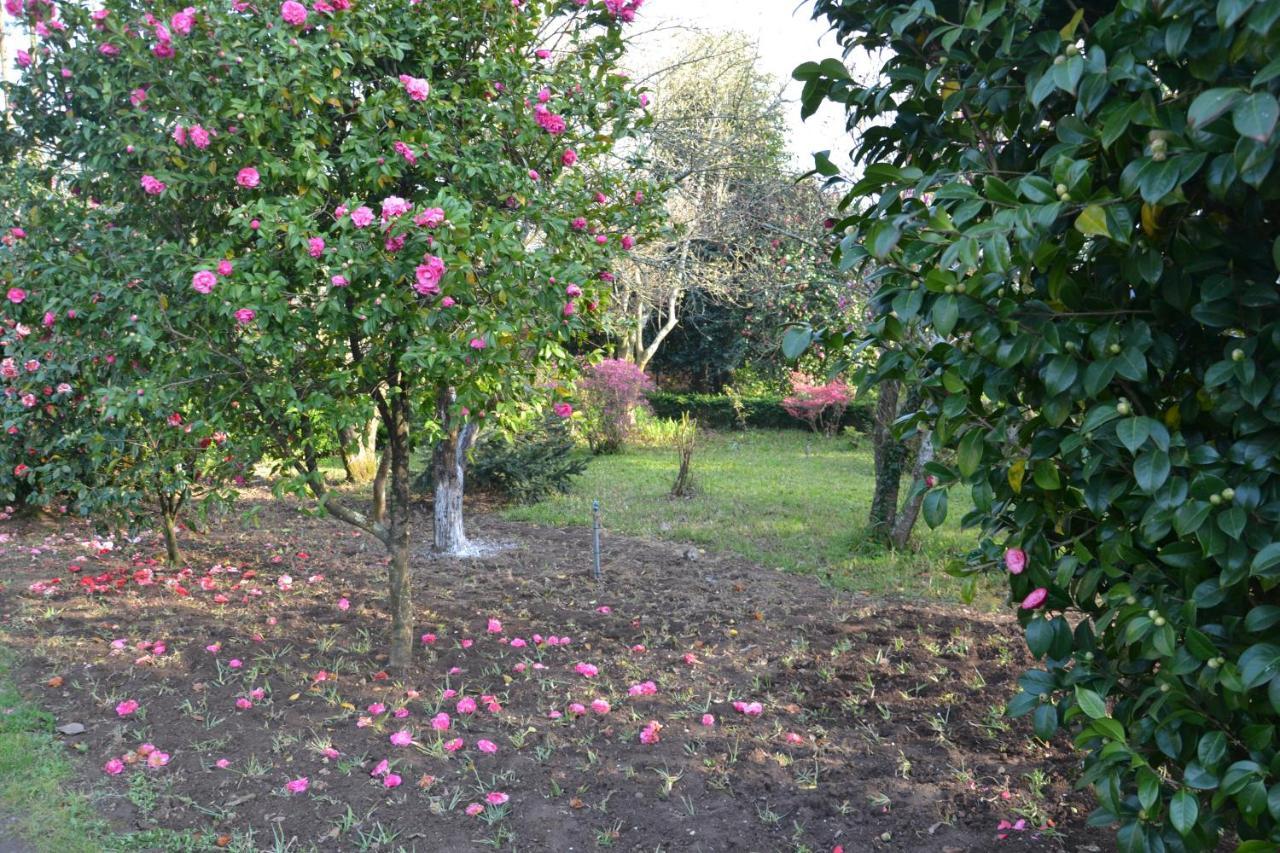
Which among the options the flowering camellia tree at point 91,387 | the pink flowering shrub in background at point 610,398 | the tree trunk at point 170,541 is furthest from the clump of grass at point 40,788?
the pink flowering shrub in background at point 610,398

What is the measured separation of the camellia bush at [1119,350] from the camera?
1410mm

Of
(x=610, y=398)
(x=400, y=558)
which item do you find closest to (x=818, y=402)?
(x=610, y=398)

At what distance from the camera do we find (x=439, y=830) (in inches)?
119

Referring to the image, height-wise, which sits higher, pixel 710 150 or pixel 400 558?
pixel 710 150

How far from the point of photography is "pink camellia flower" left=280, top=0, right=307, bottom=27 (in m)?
3.19

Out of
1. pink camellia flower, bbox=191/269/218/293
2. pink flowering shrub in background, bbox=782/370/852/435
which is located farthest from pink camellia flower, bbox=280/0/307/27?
pink flowering shrub in background, bbox=782/370/852/435

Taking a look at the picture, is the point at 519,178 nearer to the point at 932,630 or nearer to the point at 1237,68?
the point at 1237,68

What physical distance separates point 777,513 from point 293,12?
6.83m

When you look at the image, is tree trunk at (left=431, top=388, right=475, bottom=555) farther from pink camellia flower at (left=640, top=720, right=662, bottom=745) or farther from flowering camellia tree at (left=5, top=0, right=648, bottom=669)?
→ pink camellia flower at (left=640, top=720, right=662, bottom=745)

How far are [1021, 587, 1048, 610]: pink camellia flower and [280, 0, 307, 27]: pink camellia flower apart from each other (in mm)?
3076

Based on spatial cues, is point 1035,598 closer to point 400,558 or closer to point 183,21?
point 400,558

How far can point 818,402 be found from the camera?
618 inches

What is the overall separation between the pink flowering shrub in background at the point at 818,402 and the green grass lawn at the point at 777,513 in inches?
46.6

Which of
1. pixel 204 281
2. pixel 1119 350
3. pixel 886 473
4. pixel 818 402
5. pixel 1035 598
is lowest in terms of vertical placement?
pixel 886 473
